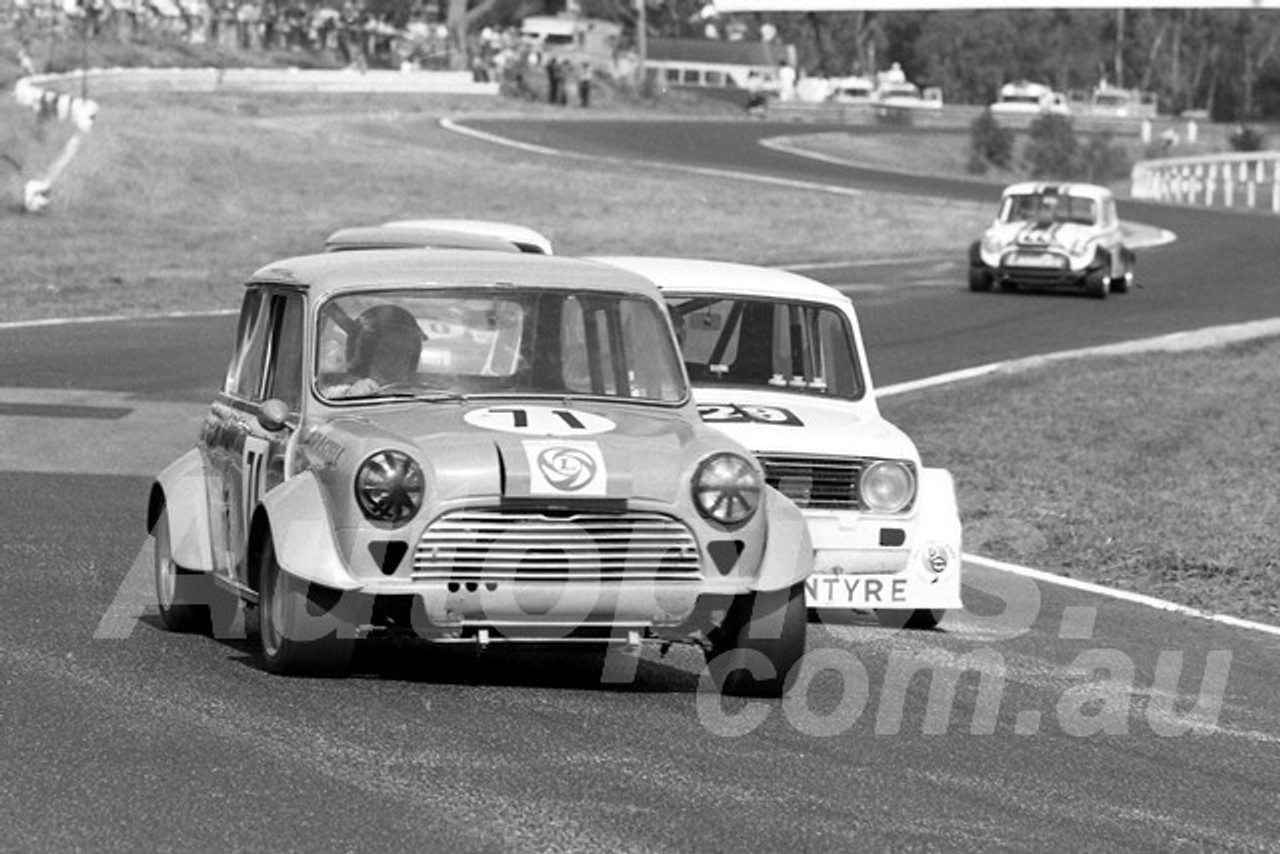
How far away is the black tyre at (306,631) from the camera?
322 inches

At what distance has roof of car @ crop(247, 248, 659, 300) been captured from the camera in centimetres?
909

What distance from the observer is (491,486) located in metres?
8.08

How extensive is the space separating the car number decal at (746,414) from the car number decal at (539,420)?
5.97ft

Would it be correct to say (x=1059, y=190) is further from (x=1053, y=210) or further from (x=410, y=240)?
(x=410, y=240)

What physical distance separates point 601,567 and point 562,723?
1.80ft

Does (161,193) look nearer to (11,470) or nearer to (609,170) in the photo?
(609,170)

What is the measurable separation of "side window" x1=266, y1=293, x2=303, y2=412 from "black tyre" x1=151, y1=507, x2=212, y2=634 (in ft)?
2.38

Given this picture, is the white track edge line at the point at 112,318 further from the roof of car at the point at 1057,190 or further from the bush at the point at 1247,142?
the bush at the point at 1247,142

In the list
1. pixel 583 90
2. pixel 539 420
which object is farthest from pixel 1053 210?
pixel 583 90

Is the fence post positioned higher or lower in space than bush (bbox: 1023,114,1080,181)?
higher

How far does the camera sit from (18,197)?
35719mm

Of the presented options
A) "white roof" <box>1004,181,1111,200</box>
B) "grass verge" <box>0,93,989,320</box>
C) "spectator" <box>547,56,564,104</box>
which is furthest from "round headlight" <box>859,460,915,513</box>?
"spectator" <box>547,56,564,104</box>

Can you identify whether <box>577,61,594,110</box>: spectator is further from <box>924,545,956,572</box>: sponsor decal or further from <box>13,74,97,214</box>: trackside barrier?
<box>924,545,956,572</box>: sponsor decal

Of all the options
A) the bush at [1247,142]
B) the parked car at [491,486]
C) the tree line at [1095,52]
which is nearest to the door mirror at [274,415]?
the parked car at [491,486]
